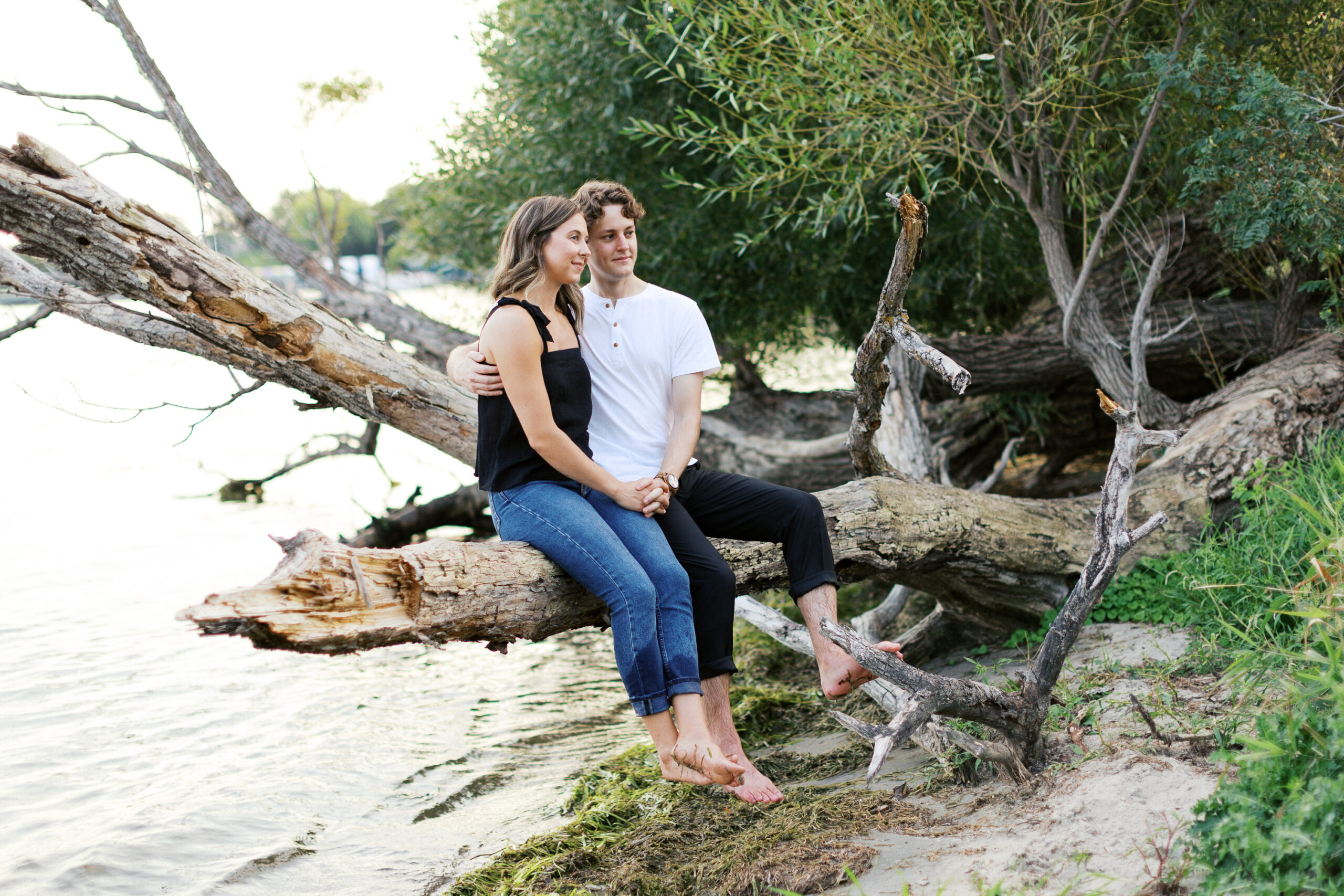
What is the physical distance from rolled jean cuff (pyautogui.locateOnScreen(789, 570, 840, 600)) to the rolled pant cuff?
34 cm

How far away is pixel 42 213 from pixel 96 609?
538 centimetres

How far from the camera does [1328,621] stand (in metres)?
2.62

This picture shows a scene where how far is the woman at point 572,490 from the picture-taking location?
3020mm

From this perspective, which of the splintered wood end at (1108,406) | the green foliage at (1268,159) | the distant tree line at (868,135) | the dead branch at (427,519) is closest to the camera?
the splintered wood end at (1108,406)

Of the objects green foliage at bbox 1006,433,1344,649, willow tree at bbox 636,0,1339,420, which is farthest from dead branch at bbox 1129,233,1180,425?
green foliage at bbox 1006,433,1344,649

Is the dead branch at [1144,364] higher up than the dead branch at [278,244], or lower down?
lower down

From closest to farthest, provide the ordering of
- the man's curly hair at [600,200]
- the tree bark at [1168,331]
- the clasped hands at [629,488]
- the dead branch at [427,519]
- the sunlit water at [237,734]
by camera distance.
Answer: the clasped hands at [629,488]
the man's curly hair at [600,200]
the sunlit water at [237,734]
the tree bark at [1168,331]
the dead branch at [427,519]

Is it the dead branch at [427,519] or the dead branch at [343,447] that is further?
the dead branch at [427,519]

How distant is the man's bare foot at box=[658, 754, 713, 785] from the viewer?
299cm

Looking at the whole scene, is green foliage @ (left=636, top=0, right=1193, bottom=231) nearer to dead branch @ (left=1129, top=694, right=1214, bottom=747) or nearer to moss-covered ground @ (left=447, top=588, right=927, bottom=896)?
moss-covered ground @ (left=447, top=588, right=927, bottom=896)

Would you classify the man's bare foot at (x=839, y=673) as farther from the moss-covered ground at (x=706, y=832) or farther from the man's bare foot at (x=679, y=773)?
the man's bare foot at (x=679, y=773)

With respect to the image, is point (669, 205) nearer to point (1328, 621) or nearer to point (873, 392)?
point (873, 392)

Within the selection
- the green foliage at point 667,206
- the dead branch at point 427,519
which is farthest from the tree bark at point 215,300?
the dead branch at point 427,519

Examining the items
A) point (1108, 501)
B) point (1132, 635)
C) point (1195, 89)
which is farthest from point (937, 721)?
point (1195, 89)
